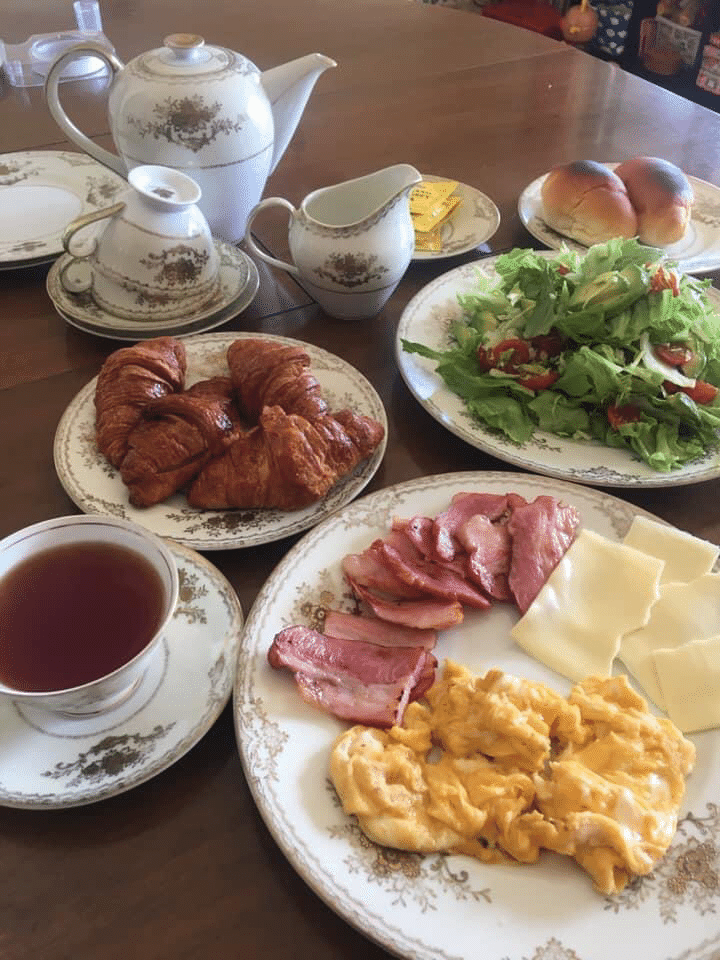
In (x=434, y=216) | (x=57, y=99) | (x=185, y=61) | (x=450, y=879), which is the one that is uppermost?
(x=185, y=61)

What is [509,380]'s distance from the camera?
1.36 metres

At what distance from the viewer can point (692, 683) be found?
3.07 ft

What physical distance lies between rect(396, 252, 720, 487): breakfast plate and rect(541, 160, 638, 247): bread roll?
0.48 metres

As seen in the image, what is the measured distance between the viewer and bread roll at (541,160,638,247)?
5.70ft

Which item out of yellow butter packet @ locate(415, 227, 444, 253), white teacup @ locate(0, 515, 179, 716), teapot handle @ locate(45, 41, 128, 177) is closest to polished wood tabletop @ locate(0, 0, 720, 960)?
yellow butter packet @ locate(415, 227, 444, 253)

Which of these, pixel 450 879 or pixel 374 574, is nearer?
pixel 450 879

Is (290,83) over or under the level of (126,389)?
over

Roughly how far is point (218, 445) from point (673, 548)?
67cm

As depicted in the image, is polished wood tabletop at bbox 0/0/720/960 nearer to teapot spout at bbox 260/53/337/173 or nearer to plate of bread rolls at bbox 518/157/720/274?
plate of bread rolls at bbox 518/157/720/274

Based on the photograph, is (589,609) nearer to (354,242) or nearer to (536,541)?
(536,541)

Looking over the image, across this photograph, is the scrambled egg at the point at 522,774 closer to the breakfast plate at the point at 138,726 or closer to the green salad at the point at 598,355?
the breakfast plate at the point at 138,726

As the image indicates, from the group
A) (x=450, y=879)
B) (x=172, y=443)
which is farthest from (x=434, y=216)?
(x=450, y=879)

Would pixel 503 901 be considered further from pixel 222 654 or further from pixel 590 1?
pixel 590 1

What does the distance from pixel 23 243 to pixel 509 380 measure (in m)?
1.10
